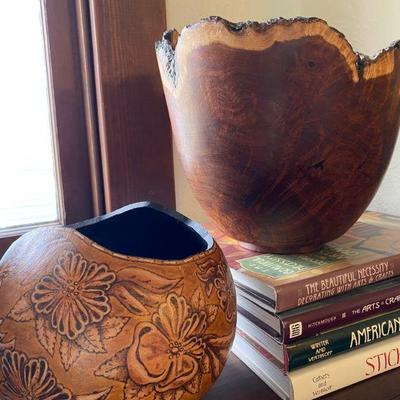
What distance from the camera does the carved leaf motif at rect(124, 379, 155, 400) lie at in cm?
27

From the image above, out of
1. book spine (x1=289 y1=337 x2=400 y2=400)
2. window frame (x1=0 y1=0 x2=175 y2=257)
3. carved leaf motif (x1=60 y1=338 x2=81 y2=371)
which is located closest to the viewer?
carved leaf motif (x1=60 y1=338 x2=81 y2=371)

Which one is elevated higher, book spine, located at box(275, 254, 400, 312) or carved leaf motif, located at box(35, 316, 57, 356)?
carved leaf motif, located at box(35, 316, 57, 356)

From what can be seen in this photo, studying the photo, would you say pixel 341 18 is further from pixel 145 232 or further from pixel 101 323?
pixel 101 323

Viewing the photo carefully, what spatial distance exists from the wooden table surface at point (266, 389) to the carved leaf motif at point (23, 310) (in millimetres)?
199

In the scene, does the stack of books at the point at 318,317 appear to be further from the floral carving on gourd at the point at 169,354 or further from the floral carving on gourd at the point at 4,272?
the floral carving on gourd at the point at 4,272

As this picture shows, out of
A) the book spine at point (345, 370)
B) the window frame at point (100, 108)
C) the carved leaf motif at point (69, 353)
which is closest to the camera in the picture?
the carved leaf motif at point (69, 353)

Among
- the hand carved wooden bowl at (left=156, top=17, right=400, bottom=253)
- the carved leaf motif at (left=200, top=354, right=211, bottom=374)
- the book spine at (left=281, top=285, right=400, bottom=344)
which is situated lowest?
the book spine at (left=281, top=285, right=400, bottom=344)

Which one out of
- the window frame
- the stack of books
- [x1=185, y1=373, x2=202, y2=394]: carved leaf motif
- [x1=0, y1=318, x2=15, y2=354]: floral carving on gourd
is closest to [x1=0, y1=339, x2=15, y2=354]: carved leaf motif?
[x1=0, y1=318, x2=15, y2=354]: floral carving on gourd

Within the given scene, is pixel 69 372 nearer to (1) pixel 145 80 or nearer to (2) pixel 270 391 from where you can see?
(2) pixel 270 391

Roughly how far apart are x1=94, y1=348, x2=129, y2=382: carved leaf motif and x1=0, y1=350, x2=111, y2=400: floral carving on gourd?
0.01 metres

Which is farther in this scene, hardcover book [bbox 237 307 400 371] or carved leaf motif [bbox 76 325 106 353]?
hardcover book [bbox 237 307 400 371]

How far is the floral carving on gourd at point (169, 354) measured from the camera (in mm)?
274

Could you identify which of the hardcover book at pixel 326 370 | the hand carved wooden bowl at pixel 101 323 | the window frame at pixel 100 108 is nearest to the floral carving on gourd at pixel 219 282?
the hand carved wooden bowl at pixel 101 323

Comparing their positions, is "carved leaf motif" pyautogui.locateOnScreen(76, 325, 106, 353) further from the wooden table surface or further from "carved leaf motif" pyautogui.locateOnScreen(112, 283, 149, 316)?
the wooden table surface
